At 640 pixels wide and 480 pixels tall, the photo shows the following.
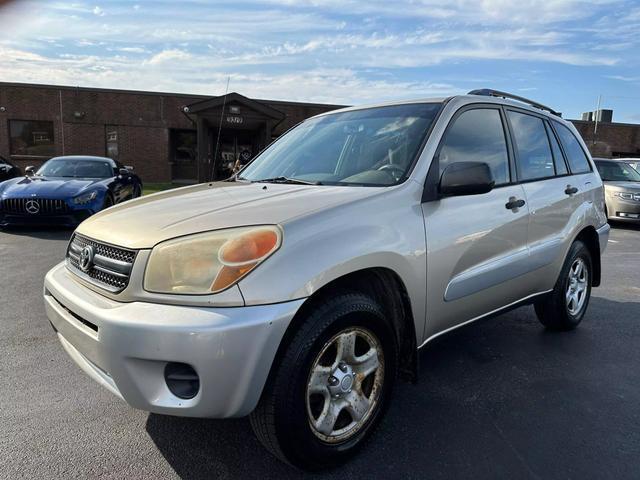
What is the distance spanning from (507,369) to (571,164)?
1.89 meters

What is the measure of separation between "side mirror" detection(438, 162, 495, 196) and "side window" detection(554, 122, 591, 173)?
Answer: 6.48 ft

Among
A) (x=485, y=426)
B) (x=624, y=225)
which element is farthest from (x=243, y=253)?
(x=624, y=225)

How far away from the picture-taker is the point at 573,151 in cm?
423

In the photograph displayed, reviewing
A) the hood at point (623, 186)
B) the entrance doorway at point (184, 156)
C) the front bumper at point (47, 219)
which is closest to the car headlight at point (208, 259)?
the front bumper at point (47, 219)

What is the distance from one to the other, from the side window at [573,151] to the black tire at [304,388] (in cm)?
279

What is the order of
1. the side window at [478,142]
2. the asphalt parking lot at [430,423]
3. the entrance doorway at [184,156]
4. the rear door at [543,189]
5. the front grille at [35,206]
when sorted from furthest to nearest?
the entrance doorway at [184,156] → the front grille at [35,206] → the rear door at [543,189] → the side window at [478,142] → the asphalt parking lot at [430,423]

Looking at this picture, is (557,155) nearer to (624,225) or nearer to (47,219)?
(47,219)

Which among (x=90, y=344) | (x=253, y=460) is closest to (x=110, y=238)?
(x=90, y=344)

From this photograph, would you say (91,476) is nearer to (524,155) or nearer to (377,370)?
(377,370)

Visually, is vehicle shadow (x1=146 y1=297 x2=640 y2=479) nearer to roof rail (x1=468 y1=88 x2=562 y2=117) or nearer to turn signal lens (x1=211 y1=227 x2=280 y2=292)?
turn signal lens (x1=211 y1=227 x2=280 y2=292)

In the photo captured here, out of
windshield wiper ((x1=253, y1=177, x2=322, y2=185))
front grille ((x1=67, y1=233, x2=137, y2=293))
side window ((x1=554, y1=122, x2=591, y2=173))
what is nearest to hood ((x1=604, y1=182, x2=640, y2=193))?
side window ((x1=554, y1=122, x2=591, y2=173))

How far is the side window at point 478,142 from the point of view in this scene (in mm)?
2918

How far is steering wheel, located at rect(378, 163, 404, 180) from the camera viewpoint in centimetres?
266

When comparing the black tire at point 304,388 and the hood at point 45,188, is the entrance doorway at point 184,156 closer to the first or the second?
the hood at point 45,188
